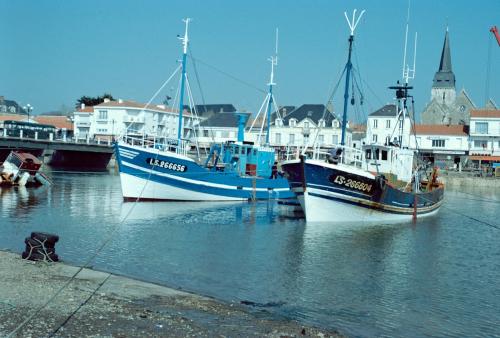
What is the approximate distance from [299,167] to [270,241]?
16.7 feet

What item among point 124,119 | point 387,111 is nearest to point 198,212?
point 387,111

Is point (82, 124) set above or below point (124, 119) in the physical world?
below

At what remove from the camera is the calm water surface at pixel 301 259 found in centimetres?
1253

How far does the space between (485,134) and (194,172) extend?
5890 cm

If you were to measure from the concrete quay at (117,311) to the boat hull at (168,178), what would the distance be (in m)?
19.2

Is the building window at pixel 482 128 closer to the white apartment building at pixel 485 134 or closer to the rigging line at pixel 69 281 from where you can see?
the white apartment building at pixel 485 134

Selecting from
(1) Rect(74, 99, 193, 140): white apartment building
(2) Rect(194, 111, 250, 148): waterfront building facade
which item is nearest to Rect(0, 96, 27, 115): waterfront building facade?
(1) Rect(74, 99, 193, 140): white apartment building

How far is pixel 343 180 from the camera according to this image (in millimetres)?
25297

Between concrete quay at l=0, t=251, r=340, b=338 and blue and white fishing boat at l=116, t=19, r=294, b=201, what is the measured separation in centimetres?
1931

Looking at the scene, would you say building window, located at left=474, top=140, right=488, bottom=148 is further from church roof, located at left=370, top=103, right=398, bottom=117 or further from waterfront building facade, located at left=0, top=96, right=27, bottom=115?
waterfront building facade, located at left=0, top=96, right=27, bottom=115

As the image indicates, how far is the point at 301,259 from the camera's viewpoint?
59.0ft

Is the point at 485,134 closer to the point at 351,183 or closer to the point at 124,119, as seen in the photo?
the point at 124,119

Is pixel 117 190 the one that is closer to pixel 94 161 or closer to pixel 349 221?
pixel 349 221

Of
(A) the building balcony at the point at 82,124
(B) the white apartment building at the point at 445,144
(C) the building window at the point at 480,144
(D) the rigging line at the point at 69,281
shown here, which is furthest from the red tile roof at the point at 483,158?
(D) the rigging line at the point at 69,281
